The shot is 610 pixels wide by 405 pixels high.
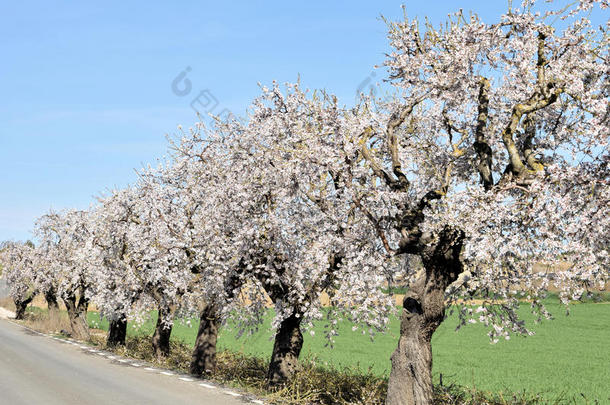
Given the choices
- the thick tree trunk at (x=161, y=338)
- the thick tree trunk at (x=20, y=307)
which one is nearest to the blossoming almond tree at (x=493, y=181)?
the thick tree trunk at (x=161, y=338)

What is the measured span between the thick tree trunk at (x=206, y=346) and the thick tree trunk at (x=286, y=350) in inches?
174

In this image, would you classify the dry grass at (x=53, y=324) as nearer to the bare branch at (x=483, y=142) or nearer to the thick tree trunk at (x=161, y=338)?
the thick tree trunk at (x=161, y=338)

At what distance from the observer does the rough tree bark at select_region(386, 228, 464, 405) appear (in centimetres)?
1278

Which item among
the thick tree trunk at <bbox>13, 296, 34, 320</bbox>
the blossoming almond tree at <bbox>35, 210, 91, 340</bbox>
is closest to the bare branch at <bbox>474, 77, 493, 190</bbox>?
the blossoming almond tree at <bbox>35, 210, 91, 340</bbox>

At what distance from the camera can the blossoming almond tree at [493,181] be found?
10.5 metres

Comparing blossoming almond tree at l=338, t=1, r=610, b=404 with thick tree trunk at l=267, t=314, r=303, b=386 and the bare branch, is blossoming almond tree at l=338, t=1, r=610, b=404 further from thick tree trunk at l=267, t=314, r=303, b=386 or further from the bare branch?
Result: thick tree trunk at l=267, t=314, r=303, b=386

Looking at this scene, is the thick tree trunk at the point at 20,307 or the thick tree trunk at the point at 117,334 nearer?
the thick tree trunk at the point at 117,334

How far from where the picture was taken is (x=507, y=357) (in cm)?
3431

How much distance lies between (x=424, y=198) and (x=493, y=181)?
159 cm

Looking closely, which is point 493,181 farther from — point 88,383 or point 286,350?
point 88,383

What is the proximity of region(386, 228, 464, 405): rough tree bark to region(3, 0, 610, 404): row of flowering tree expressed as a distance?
1.3 inches

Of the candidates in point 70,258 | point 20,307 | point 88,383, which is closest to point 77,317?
point 70,258

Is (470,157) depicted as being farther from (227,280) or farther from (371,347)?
(371,347)

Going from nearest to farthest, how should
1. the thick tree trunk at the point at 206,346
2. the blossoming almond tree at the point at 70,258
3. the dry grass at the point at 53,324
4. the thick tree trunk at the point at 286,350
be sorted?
the thick tree trunk at the point at 286,350 < the thick tree trunk at the point at 206,346 < the blossoming almond tree at the point at 70,258 < the dry grass at the point at 53,324
